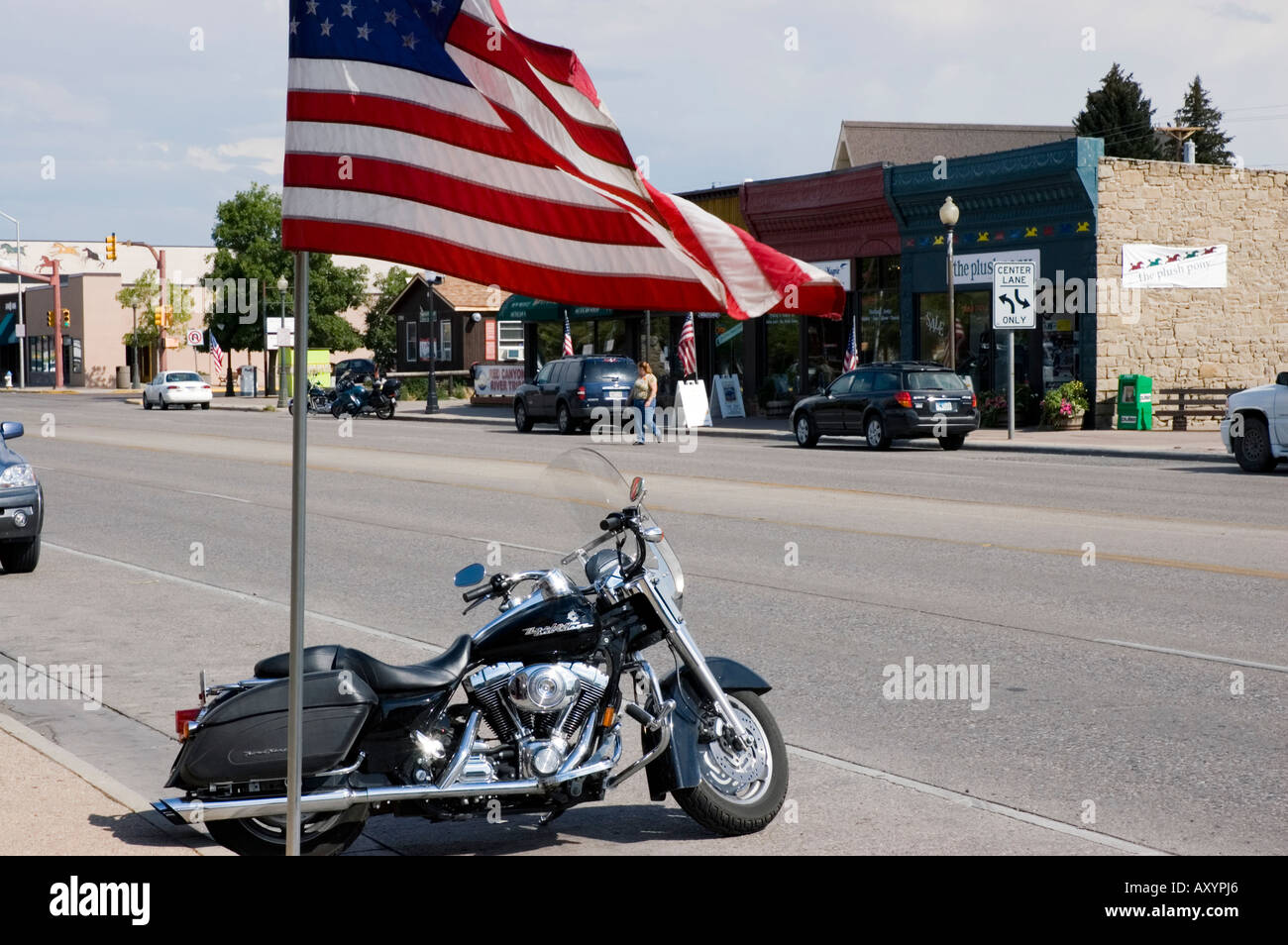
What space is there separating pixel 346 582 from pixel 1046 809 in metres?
7.66

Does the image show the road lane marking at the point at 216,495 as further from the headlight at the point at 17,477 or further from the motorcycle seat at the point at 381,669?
the motorcycle seat at the point at 381,669

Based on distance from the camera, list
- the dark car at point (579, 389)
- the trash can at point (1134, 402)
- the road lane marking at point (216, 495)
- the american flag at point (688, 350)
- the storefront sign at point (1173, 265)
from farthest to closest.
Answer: the american flag at point (688, 350) < the dark car at point (579, 389) < the storefront sign at point (1173, 265) < the trash can at point (1134, 402) < the road lane marking at point (216, 495)

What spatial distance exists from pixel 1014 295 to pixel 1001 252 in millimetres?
5970

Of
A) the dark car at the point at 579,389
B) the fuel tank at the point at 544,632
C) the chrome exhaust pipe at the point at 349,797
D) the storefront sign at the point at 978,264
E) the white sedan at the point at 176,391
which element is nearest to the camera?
the chrome exhaust pipe at the point at 349,797

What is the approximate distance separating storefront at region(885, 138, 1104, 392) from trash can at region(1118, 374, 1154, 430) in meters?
1.06

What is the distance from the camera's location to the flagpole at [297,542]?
4.06 m

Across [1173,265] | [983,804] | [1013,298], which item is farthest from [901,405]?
[983,804]

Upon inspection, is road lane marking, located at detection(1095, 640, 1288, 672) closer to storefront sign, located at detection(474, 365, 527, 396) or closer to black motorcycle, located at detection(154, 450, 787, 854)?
black motorcycle, located at detection(154, 450, 787, 854)

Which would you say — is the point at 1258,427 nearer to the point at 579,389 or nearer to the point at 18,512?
the point at 18,512

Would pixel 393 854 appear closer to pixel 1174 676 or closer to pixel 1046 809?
pixel 1046 809

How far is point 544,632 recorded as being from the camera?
5551 millimetres

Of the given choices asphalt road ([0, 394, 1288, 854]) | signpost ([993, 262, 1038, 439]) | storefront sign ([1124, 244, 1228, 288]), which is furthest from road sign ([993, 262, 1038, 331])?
asphalt road ([0, 394, 1288, 854])

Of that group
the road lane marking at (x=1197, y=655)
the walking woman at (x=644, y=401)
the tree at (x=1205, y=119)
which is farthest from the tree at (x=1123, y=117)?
the road lane marking at (x=1197, y=655)

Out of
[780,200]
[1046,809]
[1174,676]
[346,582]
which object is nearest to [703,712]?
[1046,809]
